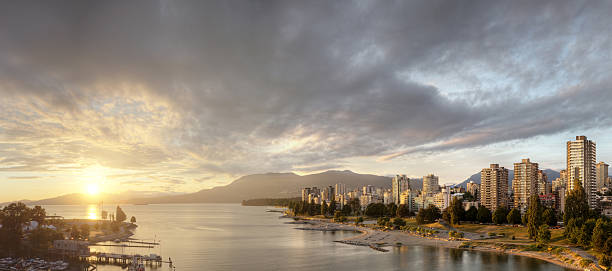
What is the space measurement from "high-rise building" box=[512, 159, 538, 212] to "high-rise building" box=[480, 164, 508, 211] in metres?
4.22

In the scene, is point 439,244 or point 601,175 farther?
point 601,175

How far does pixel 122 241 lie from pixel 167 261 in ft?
114

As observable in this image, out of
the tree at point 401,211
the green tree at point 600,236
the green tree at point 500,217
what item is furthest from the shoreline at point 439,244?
the tree at point 401,211

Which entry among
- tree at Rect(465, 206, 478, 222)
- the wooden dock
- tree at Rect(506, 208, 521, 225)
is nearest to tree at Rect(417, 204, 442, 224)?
tree at Rect(465, 206, 478, 222)

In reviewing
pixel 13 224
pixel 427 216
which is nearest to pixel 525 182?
pixel 427 216

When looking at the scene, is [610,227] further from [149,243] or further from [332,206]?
[332,206]

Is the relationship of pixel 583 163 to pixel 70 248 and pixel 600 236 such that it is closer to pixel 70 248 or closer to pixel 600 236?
pixel 600 236

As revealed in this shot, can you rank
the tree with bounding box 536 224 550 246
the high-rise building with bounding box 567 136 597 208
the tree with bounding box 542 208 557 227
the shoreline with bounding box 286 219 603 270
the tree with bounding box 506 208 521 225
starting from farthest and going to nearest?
the high-rise building with bounding box 567 136 597 208
the tree with bounding box 506 208 521 225
the tree with bounding box 542 208 557 227
the tree with bounding box 536 224 550 246
the shoreline with bounding box 286 219 603 270

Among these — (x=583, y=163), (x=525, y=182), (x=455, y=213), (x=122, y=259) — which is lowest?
(x=122, y=259)

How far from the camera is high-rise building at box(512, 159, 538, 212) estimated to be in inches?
5472

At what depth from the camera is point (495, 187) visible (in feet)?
468

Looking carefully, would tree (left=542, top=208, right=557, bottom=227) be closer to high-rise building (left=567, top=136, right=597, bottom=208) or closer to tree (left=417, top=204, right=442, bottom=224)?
tree (left=417, top=204, right=442, bottom=224)

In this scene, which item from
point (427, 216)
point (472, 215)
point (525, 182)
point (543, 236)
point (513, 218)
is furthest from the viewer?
→ point (525, 182)

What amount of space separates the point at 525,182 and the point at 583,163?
61.8 ft
